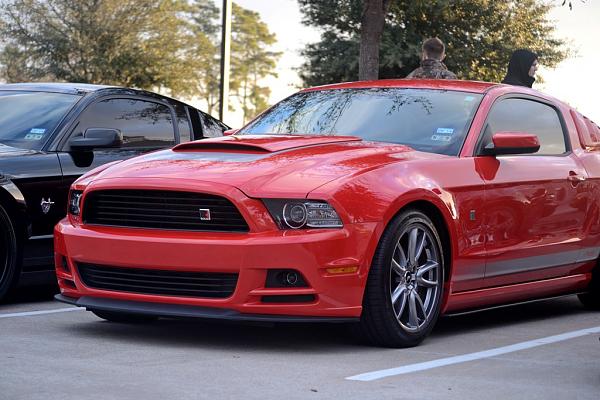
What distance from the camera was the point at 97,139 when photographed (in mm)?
8891

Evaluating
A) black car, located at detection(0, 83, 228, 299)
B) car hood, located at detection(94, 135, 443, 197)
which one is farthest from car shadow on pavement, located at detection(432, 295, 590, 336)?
black car, located at detection(0, 83, 228, 299)

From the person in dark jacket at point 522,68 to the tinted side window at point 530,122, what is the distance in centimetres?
365

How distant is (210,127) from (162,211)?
4.12 meters

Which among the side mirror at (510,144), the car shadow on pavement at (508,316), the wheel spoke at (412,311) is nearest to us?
the wheel spoke at (412,311)

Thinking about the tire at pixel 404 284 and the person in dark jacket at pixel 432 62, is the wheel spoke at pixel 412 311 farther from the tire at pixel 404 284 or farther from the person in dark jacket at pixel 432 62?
the person in dark jacket at pixel 432 62

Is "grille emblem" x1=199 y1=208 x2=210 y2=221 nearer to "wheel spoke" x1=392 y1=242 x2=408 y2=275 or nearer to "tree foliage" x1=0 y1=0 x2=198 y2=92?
"wheel spoke" x1=392 y1=242 x2=408 y2=275

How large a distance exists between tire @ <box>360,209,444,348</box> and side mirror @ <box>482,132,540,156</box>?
84cm

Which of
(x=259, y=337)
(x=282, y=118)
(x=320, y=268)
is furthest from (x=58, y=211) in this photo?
(x=320, y=268)

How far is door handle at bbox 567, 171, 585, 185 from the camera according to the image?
8352mm

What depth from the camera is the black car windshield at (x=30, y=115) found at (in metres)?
9.13

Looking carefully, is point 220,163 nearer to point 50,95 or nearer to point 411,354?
point 411,354

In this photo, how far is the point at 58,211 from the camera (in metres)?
8.78

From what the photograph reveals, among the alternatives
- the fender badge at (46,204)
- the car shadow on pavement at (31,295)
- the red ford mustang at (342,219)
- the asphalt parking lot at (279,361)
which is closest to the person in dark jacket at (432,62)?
the red ford mustang at (342,219)

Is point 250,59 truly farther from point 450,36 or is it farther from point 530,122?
point 530,122
